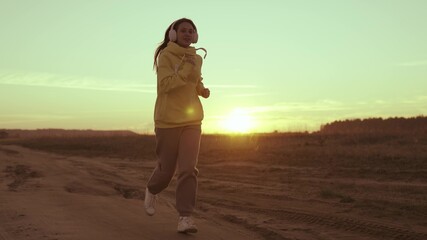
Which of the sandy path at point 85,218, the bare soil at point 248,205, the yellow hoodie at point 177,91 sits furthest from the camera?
the bare soil at point 248,205

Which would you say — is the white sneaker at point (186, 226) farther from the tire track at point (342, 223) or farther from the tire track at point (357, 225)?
the tire track at point (357, 225)

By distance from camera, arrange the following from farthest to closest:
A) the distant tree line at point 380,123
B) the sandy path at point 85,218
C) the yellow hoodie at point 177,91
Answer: the distant tree line at point 380,123 → the yellow hoodie at point 177,91 → the sandy path at point 85,218

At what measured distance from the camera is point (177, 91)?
5477mm

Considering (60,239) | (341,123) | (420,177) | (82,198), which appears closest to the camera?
(60,239)

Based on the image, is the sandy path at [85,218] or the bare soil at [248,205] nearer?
the sandy path at [85,218]

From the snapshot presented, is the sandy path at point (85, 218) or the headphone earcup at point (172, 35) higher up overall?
the headphone earcup at point (172, 35)

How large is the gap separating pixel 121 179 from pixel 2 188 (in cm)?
336

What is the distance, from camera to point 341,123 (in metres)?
49.2

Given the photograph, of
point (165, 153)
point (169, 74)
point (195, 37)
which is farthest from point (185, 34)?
point (165, 153)

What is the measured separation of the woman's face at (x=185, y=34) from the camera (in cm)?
557

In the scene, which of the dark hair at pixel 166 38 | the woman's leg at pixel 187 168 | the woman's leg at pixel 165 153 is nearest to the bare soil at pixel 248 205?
the woman's leg at pixel 187 168

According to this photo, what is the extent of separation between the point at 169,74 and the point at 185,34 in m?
0.47

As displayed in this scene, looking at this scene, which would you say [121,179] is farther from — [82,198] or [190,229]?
[190,229]

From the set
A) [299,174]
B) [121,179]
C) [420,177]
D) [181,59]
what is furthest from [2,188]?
[420,177]
